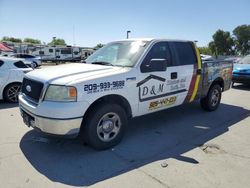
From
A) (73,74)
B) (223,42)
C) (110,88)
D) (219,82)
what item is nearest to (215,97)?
(219,82)

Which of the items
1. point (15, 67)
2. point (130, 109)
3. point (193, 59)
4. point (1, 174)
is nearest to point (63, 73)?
point (130, 109)

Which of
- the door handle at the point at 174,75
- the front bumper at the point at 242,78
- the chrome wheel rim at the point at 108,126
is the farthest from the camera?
the front bumper at the point at 242,78

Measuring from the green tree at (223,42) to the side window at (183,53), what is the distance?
178ft

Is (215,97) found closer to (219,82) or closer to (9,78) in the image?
(219,82)

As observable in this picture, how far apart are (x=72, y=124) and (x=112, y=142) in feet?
3.04

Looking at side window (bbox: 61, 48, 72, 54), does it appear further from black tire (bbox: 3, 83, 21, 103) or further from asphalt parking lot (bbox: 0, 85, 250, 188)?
asphalt parking lot (bbox: 0, 85, 250, 188)

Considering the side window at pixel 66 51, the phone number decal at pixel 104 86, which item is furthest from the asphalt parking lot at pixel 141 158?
the side window at pixel 66 51

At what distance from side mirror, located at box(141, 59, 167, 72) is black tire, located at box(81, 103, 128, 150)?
87cm

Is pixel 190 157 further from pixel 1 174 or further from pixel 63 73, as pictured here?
pixel 1 174

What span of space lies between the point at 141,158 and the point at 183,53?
8.94 ft

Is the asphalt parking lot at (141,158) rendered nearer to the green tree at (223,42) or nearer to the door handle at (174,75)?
the door handle at (174,75)

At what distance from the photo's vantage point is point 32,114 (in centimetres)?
384

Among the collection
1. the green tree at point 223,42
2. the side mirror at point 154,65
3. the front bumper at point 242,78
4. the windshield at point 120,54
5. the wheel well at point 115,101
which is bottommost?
the front bumper at point 242,78

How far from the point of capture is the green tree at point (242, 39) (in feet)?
187
